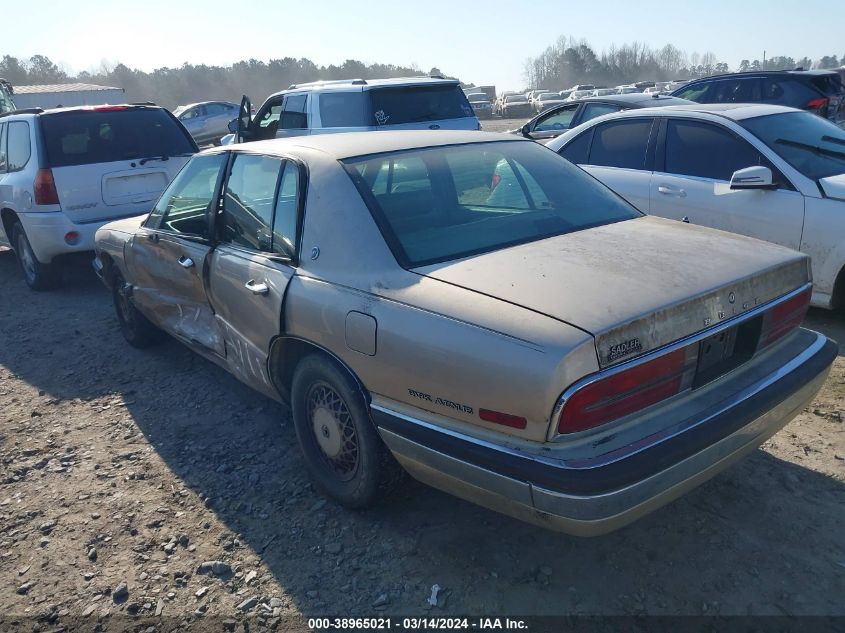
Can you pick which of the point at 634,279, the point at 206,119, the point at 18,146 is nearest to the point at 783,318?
the point at 634,279

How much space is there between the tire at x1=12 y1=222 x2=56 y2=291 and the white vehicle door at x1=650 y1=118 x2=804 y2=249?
606 centimetres

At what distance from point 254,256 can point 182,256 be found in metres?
0.88

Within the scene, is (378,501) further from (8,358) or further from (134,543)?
(8,358)

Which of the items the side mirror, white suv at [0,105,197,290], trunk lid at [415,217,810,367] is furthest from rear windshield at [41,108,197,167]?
trunk lid at [415,217,810,367]

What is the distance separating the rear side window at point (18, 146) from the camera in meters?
7.07

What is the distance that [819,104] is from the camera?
998 centimetres

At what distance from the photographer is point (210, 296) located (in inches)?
153

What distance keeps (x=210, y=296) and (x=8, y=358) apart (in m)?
2.84

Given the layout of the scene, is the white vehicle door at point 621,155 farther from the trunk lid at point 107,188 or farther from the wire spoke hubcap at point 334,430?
the trunk lid at point 107,188

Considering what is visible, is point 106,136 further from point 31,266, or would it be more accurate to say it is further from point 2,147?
point 31,266

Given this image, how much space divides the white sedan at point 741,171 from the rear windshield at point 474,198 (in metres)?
1.82

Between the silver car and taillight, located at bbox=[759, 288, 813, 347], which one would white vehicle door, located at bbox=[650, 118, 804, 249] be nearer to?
taillight, located at bbox=[759, 288, 813, 347]

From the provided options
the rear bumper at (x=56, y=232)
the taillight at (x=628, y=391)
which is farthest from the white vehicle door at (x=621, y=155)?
the rear bumper at (x=56, y=232)

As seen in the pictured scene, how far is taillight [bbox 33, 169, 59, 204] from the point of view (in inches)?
266
